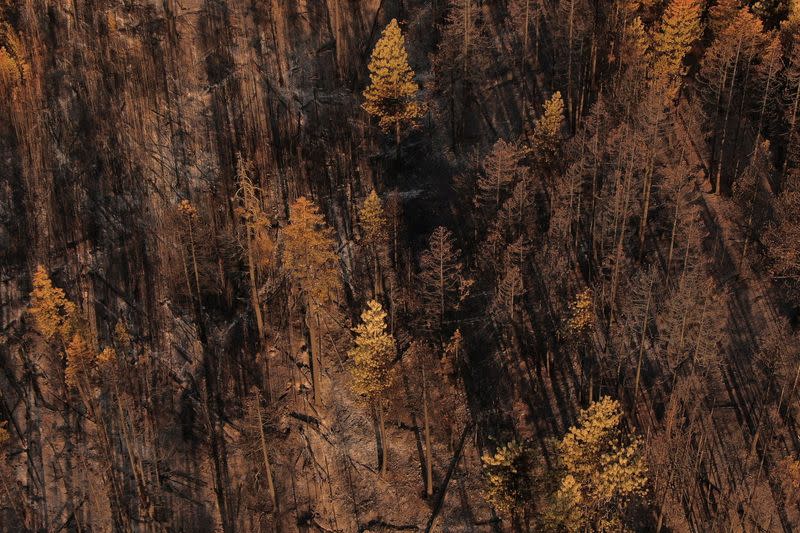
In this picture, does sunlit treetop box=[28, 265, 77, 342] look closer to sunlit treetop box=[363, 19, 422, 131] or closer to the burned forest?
the burned forest

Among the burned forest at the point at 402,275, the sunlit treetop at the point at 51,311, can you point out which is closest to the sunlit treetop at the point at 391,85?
the burned forest at the point at 402,275

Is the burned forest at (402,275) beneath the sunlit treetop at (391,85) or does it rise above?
beneath

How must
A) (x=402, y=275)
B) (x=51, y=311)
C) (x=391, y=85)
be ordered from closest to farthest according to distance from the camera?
(x=51, y=311) → (x=402, y=275) → (x=391, y=85)

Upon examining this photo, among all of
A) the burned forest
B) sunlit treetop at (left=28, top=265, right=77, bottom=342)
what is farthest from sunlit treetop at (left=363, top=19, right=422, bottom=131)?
sunlit treetop at (left=28, top=265, right=77, bottom=342)

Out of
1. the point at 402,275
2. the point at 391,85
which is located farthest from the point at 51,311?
the point at 391,85

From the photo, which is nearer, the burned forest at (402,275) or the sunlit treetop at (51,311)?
the burned forest at (402,275)

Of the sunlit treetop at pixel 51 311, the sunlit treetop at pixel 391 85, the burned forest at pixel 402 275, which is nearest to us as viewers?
the burned forest at pixel 402 275

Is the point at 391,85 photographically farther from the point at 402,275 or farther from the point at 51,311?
the point at 51,311

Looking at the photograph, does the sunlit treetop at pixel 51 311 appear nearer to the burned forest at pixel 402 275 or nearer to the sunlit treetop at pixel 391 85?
the burned forest at pixel 402 275
